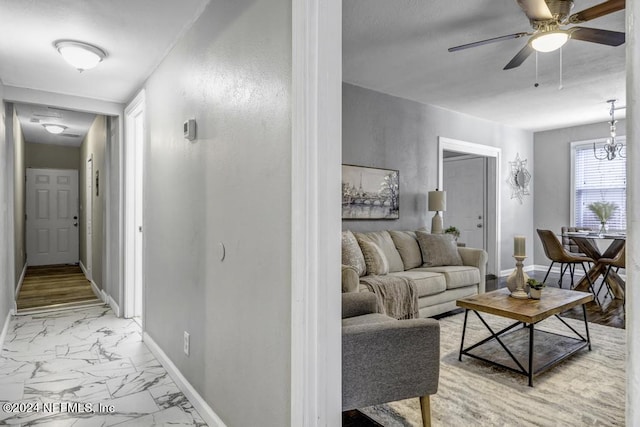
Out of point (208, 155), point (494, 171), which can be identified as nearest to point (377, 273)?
point (208, 155)

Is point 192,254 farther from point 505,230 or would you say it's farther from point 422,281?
point 505,230

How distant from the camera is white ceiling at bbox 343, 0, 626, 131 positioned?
281cm

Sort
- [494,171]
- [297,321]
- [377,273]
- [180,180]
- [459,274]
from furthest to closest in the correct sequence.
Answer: [494,171], [459,274], [377,273], [180,180], [297,321]

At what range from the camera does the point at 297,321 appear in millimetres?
1337

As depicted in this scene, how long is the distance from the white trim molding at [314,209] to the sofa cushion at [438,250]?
134 inches

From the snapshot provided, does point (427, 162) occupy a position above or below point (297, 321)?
above

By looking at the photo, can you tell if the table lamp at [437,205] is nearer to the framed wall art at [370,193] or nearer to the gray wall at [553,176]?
the framed wall art at [370,193]

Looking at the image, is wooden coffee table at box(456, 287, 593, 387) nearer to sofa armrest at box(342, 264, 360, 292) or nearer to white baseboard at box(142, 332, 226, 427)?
sofa armrest at box(342, 264, 360, 292)

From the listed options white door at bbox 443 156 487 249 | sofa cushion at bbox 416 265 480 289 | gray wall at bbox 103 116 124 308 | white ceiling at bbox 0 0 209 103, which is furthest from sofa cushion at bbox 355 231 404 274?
white door at bbox 443 156 487 249

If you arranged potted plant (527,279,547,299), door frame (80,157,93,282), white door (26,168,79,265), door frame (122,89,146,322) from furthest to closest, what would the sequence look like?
white door (26,168,79,265)
door frame (80,157,93,282)
door frame (122,89,146,322)
potted plant (527,279,547,299)

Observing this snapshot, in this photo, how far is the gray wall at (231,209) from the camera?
1497mm

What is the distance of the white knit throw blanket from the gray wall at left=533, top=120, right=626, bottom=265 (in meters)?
4.66

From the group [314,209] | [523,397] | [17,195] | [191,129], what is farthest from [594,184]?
[17,195]

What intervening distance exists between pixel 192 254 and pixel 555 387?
253cm
